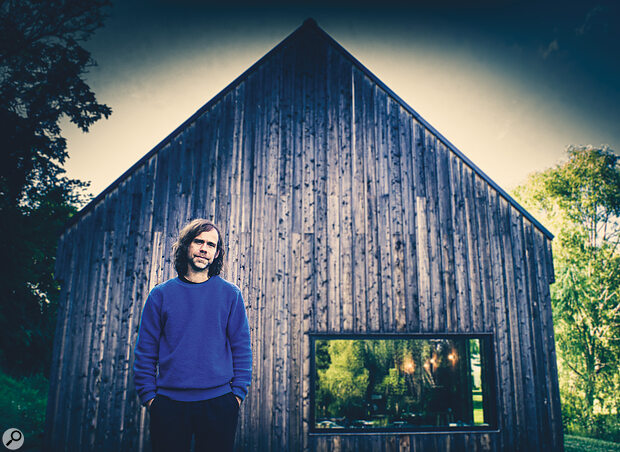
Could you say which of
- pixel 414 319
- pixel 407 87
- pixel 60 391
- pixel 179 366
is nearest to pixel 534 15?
pixel 407 87

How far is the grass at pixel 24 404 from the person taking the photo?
30.1 ft

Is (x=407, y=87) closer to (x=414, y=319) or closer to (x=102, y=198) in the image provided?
(x=414, y=319)

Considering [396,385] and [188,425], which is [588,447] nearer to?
[396,385]

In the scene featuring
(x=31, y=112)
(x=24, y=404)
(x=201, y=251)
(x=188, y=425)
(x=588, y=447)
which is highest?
(x=31, y=112)

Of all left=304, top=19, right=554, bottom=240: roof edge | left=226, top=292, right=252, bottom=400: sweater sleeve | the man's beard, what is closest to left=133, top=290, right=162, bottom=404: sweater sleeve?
the man's beard

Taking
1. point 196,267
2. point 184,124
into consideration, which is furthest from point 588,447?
point 184,124

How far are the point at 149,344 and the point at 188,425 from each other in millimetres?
568

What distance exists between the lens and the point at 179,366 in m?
2.23

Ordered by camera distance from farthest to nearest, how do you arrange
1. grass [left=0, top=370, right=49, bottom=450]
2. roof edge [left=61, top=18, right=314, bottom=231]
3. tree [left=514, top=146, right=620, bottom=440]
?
tree [left=514, top=146, right=620, bottom=440] → grass [left=0, top=370, right=49, bottom=450] → roof edge [left=61, top=18, right=314, bottom=231]

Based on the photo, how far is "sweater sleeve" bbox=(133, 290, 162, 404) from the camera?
2.26 metres

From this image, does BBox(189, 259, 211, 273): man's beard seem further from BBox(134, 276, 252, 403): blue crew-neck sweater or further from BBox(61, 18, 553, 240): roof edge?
BBox(61, 18, 553, 240): roof edge

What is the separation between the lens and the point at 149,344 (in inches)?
92.2

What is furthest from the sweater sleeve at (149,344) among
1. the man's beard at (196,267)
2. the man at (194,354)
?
the man's beard at (196,267)

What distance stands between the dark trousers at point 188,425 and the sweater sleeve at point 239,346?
0.71ft
